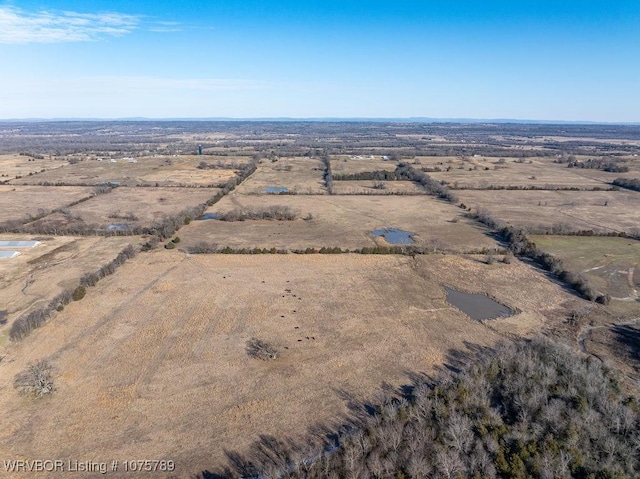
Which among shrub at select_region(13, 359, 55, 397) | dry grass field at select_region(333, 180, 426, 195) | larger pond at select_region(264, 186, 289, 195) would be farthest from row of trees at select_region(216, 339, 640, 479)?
larger pond at select_region(264, 186, 289, 195)

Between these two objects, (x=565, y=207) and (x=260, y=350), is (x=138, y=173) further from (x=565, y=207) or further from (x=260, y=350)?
(x=565, y=207)

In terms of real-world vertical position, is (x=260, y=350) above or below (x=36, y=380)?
below

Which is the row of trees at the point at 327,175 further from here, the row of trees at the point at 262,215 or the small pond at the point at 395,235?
the small pond at the point at 395,235

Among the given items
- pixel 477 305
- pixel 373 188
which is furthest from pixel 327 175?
pixel 477 305

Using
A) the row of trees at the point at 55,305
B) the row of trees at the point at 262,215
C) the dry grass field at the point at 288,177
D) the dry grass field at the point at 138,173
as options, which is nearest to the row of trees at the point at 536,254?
the row of trees at the point at 262,215

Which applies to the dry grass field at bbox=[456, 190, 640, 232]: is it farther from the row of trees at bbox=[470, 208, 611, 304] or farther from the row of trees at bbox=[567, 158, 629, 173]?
the row of trees at bbox=[567, 158, 629, 173]
